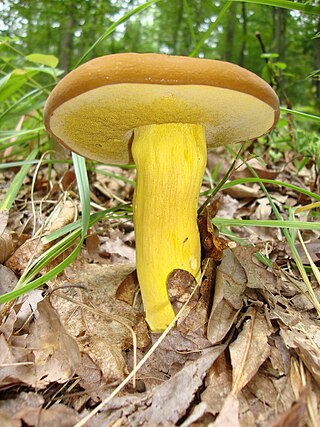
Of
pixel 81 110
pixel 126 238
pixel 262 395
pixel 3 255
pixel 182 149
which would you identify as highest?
pixel 81 110

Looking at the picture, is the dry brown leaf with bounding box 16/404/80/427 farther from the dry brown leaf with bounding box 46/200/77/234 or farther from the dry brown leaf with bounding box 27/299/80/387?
the dry brown leaf with bounding box 46/200/77/234

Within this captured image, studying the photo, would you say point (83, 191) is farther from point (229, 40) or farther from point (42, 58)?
point (229, 40)

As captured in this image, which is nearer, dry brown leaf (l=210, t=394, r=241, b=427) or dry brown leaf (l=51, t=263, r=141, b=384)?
dry brown leaf (l=210, t=394, r=241, b=427)

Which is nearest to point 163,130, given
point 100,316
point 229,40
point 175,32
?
point 100,316

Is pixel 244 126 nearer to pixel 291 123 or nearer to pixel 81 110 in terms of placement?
pixel 81 110

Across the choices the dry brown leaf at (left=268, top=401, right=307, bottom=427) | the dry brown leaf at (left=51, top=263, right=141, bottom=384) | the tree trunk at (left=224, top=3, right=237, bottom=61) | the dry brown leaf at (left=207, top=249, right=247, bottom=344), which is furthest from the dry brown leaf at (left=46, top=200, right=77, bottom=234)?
the tree trunk at (left=224, top=3, right=237, bottom=61)

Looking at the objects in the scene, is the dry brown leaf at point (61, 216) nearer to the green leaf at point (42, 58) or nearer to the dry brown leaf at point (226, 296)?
the dry brown leaf at point (226, 296)

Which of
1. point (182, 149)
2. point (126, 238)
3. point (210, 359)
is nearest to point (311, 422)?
point (210, 359)
